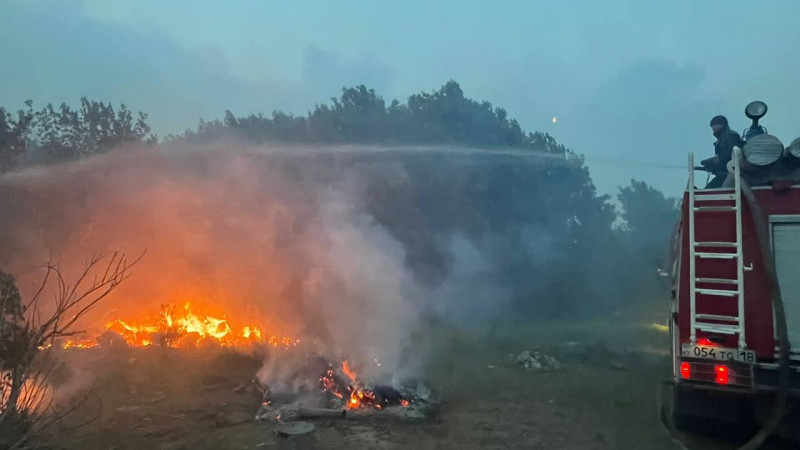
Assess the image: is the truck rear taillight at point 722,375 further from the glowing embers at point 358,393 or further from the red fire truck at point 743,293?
the glowing embers at point 358,393

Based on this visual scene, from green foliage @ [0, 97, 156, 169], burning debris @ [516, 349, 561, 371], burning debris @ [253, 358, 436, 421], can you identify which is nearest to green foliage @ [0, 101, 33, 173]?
green foliage @ [0, 97, 156, 169]

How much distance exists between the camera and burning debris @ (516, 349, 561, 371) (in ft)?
37.2

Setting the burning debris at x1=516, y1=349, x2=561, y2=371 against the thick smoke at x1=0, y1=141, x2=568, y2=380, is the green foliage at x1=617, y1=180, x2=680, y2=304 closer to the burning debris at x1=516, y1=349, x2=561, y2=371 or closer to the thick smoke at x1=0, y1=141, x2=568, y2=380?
the burning debris at x1=516, y1=349, x2=561, y2=371

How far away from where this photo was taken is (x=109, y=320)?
14242mm

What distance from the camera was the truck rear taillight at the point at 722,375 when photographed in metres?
5.28

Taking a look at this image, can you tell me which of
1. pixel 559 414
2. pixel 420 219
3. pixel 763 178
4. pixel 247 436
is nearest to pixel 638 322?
pixel 420 219

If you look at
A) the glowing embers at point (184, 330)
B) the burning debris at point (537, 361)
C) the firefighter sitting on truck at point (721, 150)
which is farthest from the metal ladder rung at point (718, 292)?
the glowing embers at point (184, 330)

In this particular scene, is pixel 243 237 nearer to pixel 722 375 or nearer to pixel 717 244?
pixel 717 244

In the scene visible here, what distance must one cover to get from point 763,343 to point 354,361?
6.41 meters

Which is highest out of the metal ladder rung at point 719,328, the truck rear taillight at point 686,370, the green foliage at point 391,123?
the green foliage at point 391,123

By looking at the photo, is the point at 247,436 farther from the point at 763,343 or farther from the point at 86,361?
the point at 763,343

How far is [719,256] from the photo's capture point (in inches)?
219

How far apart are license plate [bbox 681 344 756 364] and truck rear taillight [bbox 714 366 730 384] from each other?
9 centimetres

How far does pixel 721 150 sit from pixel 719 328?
355 cm
